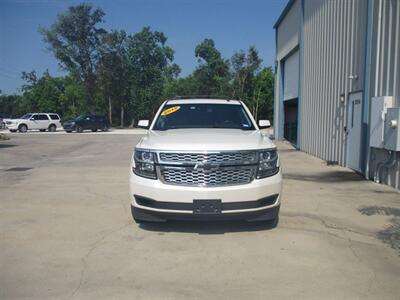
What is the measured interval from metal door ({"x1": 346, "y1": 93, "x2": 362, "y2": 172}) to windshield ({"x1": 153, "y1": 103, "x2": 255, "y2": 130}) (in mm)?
5186

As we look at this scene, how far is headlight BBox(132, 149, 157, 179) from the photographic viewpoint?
525 centimetres

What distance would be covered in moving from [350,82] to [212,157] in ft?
26.6

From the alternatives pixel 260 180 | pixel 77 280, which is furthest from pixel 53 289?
pixel 260 180

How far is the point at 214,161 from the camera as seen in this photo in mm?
5086

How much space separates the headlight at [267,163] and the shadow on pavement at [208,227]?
3.03 ft

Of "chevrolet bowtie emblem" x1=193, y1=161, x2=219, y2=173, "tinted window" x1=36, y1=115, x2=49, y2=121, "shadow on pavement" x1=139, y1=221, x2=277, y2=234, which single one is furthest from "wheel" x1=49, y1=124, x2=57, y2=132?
"chevrolet bowtie emblem" x1=193, y1=161, x2=219, y2=173

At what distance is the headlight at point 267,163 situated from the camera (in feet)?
17.2

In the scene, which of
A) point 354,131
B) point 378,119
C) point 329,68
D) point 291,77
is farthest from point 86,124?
point 378,119

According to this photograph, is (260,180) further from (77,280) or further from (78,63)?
(78,63)

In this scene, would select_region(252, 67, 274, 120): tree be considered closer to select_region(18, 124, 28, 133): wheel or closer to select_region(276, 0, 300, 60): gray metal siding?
select_region(276, 0, 300, 60): gray metal siding

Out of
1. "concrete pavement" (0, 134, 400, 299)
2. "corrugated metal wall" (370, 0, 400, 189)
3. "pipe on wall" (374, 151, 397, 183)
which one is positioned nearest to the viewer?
"concrete pavement" (0, 134, 400, 299)

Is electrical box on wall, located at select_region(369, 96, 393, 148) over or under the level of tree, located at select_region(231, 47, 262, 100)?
under

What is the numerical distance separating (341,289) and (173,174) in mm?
2340

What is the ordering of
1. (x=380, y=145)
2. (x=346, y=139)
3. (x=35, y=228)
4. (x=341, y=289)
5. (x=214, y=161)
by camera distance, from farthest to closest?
(x=346, y=139)
(x=380, y=145)
(x=35, y=228)
(x=214, y=161)
(x=341, y=289)
